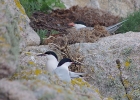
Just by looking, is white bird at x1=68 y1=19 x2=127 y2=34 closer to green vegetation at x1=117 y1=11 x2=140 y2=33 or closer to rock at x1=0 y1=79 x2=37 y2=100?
green vegetation at x1=117 y1=11 x2=140 y2=33

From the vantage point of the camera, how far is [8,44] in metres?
4.07

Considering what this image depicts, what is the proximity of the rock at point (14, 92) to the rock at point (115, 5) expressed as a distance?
879cm

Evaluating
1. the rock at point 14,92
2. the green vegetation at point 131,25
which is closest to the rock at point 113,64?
the green vegetation at point 131,25

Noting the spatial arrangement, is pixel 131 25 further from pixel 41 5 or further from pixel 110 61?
pixel 110 61

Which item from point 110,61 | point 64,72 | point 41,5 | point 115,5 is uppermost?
point 115,5

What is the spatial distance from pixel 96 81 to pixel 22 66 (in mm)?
2616

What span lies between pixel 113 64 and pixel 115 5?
6.01 metres

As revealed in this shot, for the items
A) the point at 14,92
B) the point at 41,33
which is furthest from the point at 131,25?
the point at 14,92

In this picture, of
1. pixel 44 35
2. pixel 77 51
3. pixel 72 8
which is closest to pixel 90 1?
pixel 72 8

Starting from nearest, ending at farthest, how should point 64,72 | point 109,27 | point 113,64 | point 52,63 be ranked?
point 64,72
point 52,63
point 113,64
point 109,27

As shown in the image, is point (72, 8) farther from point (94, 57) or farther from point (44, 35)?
point (94, 57)

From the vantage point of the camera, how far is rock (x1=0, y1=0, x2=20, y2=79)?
3971mm

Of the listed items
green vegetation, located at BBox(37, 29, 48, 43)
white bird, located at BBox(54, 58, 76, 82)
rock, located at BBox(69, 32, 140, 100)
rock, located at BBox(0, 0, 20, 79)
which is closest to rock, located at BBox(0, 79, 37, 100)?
rock, located at BBox(0, 0, 20, 79)

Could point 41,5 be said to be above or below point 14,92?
above
